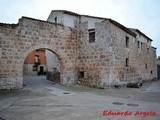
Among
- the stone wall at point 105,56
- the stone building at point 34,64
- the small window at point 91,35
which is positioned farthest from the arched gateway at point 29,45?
the stone building at point 34,64

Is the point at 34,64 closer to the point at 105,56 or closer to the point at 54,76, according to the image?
the point at 54,76

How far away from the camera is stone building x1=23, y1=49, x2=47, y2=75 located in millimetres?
28011

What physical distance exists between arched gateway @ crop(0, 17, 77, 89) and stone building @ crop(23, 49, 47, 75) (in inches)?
717

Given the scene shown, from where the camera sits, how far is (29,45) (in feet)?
33.0

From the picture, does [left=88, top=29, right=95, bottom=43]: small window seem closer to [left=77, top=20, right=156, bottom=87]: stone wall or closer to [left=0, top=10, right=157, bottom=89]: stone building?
[left=0, top=10, right=157, bottom=89]: stone building

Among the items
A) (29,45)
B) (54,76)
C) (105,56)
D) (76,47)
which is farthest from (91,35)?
(54,76)

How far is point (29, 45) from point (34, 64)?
781 inches

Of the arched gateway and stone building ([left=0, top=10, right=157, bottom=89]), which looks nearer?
the arched gateway

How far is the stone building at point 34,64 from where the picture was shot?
91.9ft

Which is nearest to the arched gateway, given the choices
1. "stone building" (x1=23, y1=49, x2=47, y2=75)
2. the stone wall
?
the stone wall

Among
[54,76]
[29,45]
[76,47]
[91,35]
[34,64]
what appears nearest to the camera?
[29,45]

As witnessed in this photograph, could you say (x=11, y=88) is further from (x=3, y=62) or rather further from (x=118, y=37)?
(x=118, y=37)

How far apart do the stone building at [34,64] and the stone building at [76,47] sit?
16.8 meters

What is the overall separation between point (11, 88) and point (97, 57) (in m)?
6.10
